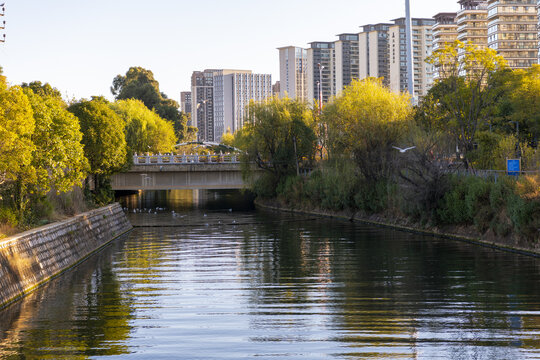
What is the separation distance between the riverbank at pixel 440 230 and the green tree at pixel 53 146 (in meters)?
21.6

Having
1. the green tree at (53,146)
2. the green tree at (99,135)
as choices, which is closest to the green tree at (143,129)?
the green tree at (99,135)

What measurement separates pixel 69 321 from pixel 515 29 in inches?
5448

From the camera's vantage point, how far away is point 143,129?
290 feet

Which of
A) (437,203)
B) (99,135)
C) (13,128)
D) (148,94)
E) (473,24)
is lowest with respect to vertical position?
(437,203)

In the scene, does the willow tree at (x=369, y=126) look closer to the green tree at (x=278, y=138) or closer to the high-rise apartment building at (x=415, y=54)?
the green tree at (x=278, y=138)

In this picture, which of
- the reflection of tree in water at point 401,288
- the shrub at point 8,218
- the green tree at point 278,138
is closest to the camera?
the reflection of tree in water at point 401,288

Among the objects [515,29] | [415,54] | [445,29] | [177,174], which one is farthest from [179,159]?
[415,54]

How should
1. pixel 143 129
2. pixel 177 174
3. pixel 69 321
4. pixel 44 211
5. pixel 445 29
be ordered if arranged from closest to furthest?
pixel 69 321 < pixel 44 211 < pixel 177 174 < pixel 143 129 < pixel 445 29

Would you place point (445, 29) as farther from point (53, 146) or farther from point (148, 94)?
point (53, 146)

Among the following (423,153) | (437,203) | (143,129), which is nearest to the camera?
(423,153)

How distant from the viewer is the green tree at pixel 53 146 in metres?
32.3

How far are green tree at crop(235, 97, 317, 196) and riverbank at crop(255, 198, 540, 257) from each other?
13.8 ft

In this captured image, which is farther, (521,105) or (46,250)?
(521,105)

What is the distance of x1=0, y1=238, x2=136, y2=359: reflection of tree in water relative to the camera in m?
17.5
